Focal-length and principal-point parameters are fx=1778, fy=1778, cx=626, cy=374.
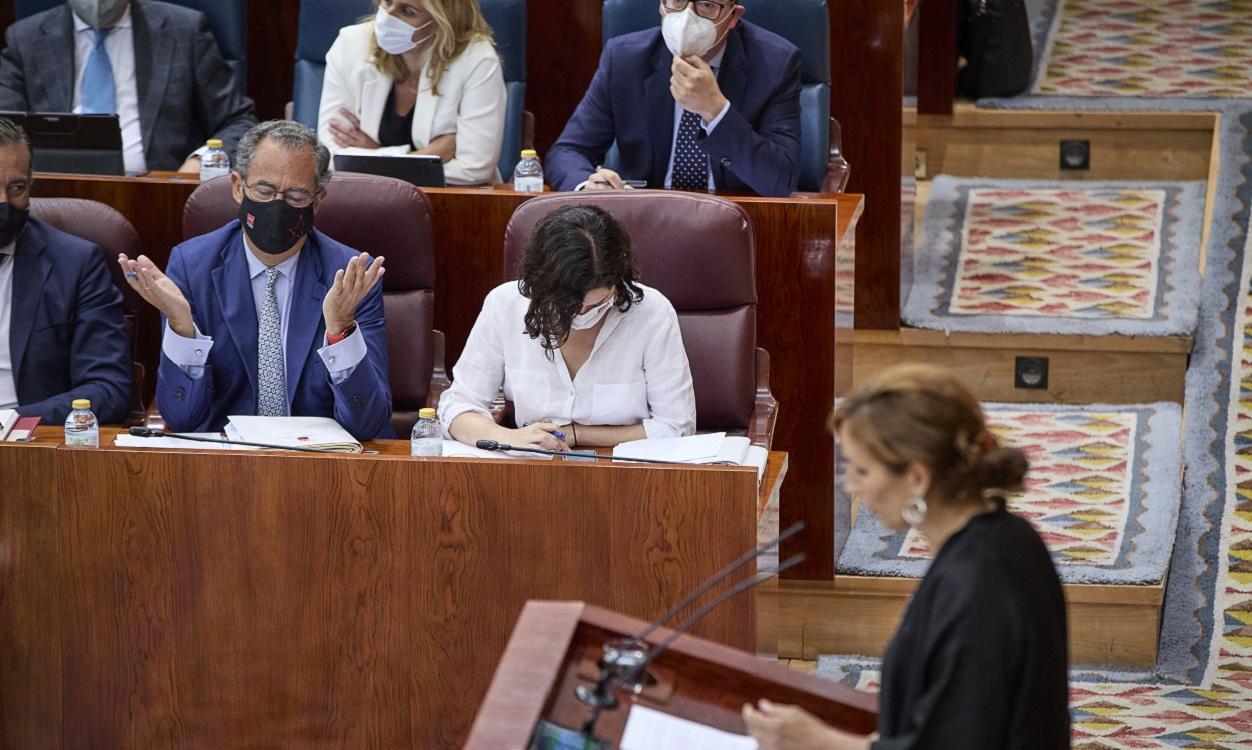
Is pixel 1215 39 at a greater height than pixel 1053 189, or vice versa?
pixel 1215 39

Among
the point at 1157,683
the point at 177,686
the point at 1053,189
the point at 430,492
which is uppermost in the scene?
the point at 1053,189

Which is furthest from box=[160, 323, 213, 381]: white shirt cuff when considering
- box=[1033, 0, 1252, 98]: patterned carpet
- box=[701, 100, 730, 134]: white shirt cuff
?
box=[1033, 0, 1252, 98]: patterned carpet

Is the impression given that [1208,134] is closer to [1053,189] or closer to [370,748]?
[1053,189]

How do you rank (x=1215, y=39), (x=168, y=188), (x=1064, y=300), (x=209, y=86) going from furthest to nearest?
(x=1215, y=39)
(x=1064, y=300)
(x=209, y=86)
(x=168, y=188)

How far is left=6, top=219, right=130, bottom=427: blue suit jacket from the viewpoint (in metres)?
3.18

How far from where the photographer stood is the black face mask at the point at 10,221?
315 centimetres

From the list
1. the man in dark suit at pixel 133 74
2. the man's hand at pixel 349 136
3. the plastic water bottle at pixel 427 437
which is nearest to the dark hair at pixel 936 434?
the plastic water bottle at pixel 427 437

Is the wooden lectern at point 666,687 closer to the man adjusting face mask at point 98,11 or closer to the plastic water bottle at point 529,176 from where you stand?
the plastic water bottle at point 529,176

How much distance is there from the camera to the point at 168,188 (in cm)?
352

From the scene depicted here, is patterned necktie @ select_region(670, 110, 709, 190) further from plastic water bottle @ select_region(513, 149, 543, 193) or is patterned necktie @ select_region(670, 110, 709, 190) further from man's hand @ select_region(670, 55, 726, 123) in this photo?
plastic water bottle @ select_region(513, 149, 543, 193)

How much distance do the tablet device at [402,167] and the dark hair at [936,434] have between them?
6.72 feet

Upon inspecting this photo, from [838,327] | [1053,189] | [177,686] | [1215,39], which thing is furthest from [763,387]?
[1215,39]

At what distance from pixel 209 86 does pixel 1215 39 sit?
3668 millimetres

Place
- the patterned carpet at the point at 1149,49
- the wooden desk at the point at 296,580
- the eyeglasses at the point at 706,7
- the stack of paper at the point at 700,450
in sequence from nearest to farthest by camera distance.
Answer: the wooden desk at the point at 296,580
the stack of paper at the point at 700,450
the eyeglasses at the point at 706,7
the patterned carpet at the point at 1149,49
